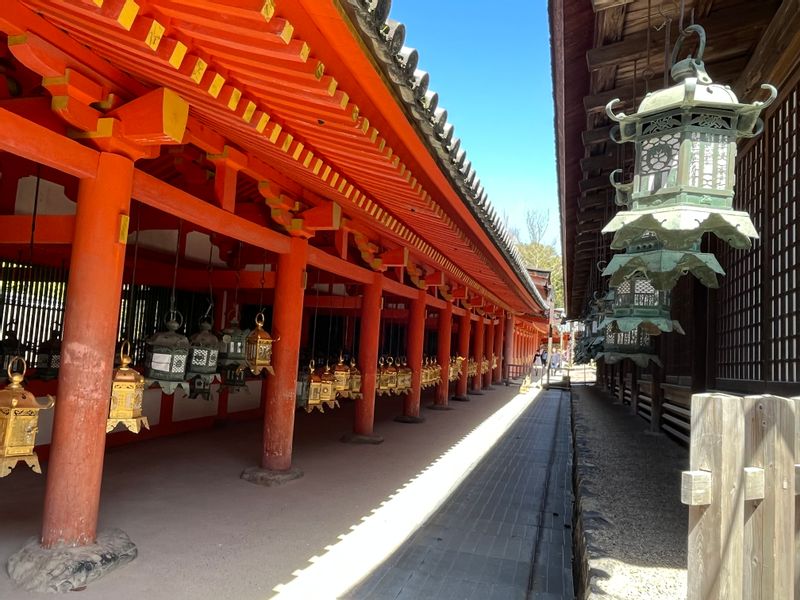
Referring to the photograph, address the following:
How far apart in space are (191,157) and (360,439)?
16.0ft

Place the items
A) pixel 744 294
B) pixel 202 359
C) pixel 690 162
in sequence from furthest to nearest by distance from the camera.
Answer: pixel 202 359
pixel 744 294
pixel 690 162

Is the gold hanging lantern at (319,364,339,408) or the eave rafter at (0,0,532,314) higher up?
the eave rafter at (0,0,532,314)

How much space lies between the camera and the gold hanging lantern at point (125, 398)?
3.49 metres

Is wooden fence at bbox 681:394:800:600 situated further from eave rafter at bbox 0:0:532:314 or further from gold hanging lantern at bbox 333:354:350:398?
gold hanging lantern at bbox 333:354:350:398

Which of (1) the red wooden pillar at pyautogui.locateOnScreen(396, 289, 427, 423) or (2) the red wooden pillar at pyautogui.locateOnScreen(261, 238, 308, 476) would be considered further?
(1) the red wooden pillar at pyautogui.locateOnScreen(396, 289, 427, 423)

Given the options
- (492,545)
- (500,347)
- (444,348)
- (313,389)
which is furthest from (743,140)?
(500,347)

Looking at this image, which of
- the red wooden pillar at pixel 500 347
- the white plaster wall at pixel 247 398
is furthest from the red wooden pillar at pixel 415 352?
the red wooden pillar at pixel 500 347

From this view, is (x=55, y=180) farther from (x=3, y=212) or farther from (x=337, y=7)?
(x=337, y=7)

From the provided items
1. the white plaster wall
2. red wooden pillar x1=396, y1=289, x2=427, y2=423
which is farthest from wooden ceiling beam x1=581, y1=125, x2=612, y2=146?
the white plaster wall

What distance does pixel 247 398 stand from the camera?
9.38 m

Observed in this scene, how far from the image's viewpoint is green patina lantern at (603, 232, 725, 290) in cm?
261

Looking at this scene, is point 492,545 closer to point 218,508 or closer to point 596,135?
point 218,508

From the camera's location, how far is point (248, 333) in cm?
533

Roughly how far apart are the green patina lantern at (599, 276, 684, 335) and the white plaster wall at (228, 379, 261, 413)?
6.38 meters
